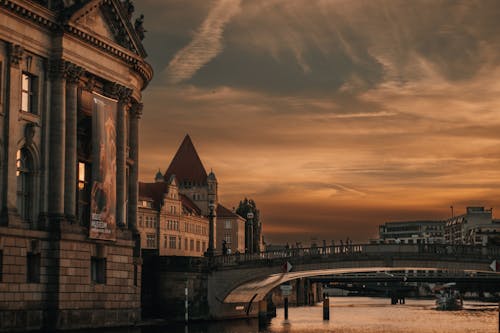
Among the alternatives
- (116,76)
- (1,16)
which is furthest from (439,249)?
(1,16)

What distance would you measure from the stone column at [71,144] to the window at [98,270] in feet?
16.2

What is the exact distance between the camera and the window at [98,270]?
250 ft

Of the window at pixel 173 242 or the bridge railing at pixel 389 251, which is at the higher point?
the window at pixel 173 242

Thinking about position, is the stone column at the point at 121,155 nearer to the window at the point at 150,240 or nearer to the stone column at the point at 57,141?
the stone column at the point at 57,141

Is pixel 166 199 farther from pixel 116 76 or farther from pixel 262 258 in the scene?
pixel 116 76

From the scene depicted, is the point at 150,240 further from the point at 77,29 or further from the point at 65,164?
the point at 77,29

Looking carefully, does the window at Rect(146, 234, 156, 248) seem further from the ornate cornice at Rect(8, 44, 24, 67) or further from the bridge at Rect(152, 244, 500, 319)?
the ornate cornice at Rect(8, 44, 24, 67)

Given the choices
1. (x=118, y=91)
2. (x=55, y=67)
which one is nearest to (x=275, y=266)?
(x=118, y=91)

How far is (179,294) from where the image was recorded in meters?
92.4

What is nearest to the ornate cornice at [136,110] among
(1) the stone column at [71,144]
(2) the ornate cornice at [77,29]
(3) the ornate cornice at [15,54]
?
(2) the ornate cornice at [77,29]

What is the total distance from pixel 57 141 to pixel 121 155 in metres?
10.9

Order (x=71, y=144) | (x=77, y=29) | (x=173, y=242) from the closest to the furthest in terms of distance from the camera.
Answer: (x=77, y=29) → (x=71, y=144) → (x=173, y=242)

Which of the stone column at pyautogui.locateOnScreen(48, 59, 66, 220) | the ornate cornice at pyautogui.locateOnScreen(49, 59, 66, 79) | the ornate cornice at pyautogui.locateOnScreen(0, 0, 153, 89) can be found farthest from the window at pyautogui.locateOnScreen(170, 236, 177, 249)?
the ornate cornice at pyautogui.locateOnScreen(49, 59, 66, 79)

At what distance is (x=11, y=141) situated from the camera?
67312mm
